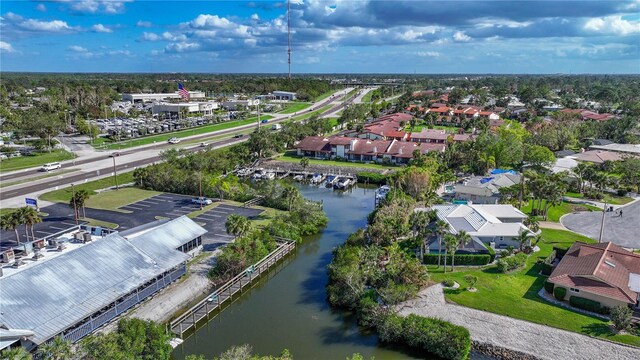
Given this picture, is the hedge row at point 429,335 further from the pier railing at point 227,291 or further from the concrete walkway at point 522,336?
the pier railing at point 227,291

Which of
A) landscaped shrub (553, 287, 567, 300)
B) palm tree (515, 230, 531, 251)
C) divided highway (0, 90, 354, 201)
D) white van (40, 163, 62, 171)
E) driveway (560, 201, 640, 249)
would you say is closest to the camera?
landscaped shrub (553, 287, 567, 300)

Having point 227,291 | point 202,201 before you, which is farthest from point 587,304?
point 202,201

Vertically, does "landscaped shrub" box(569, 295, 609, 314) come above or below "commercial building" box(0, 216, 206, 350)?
below

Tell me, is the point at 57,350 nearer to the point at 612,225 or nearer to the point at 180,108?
the point at 612,225

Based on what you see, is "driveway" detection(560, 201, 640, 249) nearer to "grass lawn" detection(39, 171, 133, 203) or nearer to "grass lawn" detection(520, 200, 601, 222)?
"grass lawn" detection(520, 200, 601, 222)

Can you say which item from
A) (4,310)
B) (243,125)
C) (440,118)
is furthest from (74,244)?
(440,118)

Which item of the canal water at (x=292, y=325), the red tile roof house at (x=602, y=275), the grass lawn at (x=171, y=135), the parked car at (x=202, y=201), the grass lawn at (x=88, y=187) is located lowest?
the canal water at (x=292, y=325)

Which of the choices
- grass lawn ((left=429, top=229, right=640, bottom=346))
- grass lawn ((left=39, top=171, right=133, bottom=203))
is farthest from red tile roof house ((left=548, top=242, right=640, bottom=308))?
grass lawn ((left=39, top=171, right=133, bottom=203))

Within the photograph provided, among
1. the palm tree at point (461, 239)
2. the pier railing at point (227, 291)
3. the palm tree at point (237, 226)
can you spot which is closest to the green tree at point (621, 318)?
the palm tree at point (461, 239)
